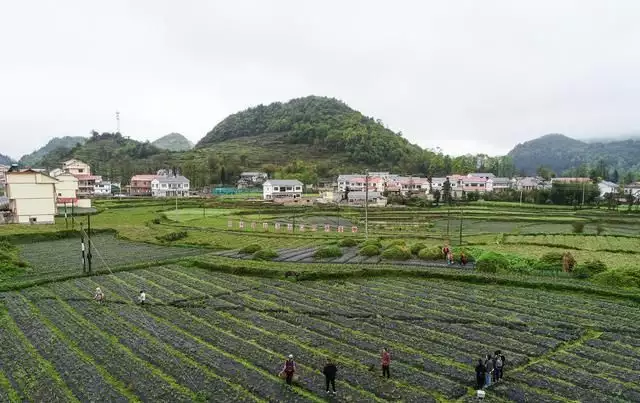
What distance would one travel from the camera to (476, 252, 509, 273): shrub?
118ft

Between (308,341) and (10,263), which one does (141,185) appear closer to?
(10,263)

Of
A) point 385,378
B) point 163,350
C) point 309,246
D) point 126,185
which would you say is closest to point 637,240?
point 309,246

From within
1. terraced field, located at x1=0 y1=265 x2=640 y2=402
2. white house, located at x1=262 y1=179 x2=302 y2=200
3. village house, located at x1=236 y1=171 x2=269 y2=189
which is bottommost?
terraced field, located at x1=0 y1=265 x2=640 y2=402

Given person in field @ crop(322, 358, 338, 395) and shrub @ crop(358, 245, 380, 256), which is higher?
shrub @ crop(358, 245, 380, 256)

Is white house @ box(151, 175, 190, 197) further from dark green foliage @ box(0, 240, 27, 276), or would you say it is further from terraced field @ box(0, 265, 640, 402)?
terraced field @ box(0, 265, 640, 402)

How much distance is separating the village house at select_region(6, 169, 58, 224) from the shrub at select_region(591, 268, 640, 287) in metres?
65.8

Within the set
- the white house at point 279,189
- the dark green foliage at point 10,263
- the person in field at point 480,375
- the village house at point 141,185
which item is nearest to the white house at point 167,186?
the village house at point 141,185

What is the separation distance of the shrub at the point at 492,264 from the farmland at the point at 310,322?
0.39 metres

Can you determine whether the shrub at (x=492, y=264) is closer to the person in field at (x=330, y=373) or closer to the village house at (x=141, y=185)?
the person in field at (x=330, y=373)

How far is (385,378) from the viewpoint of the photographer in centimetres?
1886

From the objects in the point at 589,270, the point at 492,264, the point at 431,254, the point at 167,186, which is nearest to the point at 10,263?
the point at 431,254

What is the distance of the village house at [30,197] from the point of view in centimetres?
6259

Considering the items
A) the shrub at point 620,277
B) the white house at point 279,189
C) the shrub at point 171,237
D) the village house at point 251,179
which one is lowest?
the shrub at point 620,277

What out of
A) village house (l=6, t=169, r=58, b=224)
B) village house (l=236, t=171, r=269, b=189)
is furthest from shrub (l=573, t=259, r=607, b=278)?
village house (l=236, t=171, r=269, b=189)
